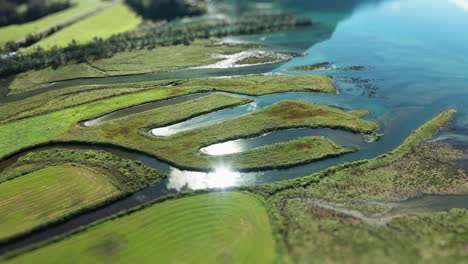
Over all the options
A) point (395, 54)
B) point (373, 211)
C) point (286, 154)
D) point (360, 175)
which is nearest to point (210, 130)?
point (286, 154)

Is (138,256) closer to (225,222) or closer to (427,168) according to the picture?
(225,222)

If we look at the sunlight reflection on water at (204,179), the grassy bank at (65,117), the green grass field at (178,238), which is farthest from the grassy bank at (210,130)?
the green grass field at (178,238)

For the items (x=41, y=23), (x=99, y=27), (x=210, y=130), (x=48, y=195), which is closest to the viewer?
(x=48, y=195)

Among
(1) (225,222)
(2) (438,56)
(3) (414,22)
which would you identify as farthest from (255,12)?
(1) (225,222)

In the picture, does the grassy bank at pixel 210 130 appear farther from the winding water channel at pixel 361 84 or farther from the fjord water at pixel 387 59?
the fjord water at pixel 387 59

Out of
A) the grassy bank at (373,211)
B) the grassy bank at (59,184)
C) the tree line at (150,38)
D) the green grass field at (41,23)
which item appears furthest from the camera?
the green grass field at (41,23)

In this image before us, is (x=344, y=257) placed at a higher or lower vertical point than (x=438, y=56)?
lower

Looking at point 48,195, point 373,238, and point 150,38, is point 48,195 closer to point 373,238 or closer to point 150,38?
point 373,238
